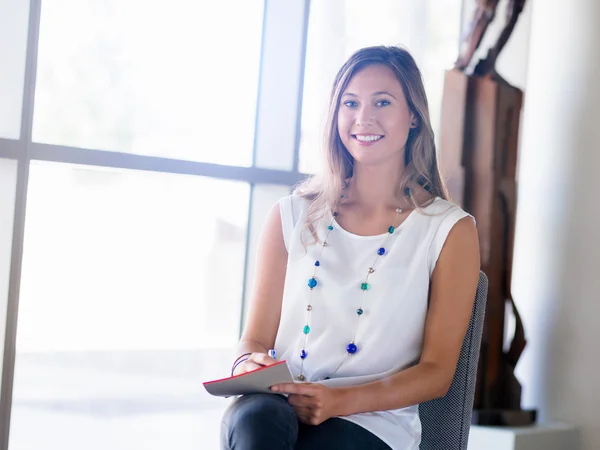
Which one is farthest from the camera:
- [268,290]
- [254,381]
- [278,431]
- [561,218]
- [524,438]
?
[561,218]

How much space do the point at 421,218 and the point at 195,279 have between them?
116cm

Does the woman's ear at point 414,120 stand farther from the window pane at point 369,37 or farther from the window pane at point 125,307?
the window pane at point 125,307

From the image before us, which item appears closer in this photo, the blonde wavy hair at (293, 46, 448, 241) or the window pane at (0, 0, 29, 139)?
the blonde wavy hair at (293, 46, 448, 241)

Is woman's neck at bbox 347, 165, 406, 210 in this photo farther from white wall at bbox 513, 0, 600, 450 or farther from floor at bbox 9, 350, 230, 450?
white wall at bbox 513, 0, 600, 450

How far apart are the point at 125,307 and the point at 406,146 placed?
3.75 feet

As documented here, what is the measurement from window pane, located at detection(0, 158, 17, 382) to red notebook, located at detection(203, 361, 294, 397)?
935 millimetres

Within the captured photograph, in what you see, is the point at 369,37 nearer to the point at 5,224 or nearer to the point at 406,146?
the point at 406,146

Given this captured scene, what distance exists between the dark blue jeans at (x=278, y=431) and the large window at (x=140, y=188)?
1031 mm

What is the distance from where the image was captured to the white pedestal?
2570mm

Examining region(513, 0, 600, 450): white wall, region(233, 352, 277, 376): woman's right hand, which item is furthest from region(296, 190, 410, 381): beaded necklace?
region(513, 0, 600, 450): white wall

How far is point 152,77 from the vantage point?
245 centimetres

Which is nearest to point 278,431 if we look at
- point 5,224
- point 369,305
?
point 369,305

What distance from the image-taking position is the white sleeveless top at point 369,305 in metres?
1.56

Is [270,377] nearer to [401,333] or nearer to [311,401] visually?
[311,401]
